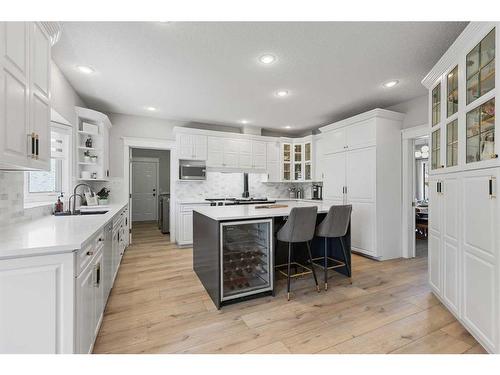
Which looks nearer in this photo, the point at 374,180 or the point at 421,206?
the point at 374,180

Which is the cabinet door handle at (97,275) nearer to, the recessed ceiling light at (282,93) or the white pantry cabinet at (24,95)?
the white pantry cabinet at (24,95)

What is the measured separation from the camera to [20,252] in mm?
1110

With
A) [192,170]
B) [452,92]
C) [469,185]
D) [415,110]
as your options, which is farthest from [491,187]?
[192,170]

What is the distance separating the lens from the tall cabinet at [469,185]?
1599mm

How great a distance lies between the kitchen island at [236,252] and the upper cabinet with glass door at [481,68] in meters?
1.74

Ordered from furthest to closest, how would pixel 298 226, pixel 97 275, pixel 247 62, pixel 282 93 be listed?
pixel 282 93
pixel 247 62
pixel 298 226
pixel 97 275

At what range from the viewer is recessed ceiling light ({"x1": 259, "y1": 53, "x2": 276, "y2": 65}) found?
2449 millimetres

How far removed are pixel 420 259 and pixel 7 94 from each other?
5089 mm

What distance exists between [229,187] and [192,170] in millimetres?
1039

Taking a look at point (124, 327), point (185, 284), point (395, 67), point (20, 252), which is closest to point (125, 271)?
point (185, 284)

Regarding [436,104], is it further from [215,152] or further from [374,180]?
A: [215,152]

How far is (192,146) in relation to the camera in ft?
15.6

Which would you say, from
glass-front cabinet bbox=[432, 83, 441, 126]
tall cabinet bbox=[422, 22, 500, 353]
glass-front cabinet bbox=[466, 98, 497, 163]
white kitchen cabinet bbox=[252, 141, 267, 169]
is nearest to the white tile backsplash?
white kitchen cabinet bbox=[252, 141, 267, 169]

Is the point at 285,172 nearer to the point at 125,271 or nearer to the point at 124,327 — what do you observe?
the point at 125,271
